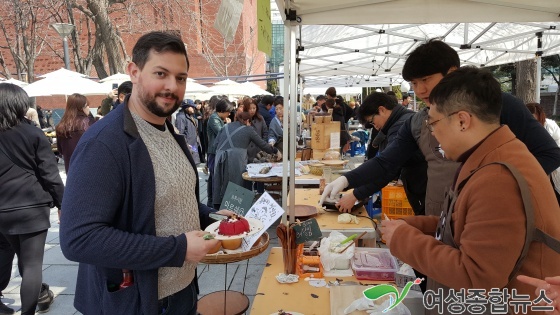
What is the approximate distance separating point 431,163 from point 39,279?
119 inches

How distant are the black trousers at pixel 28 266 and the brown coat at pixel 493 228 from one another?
9.59 feet

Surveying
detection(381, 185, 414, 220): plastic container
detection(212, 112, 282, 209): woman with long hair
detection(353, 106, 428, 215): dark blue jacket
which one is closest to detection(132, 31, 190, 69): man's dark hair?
detection(353, 106, 428, 215): dark blue jacket

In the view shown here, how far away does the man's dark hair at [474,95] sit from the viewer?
117cm

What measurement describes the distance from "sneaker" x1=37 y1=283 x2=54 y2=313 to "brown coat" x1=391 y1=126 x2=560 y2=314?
11.7ft

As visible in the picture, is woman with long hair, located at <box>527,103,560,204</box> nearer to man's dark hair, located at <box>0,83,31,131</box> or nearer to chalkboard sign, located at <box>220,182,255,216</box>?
chalkboard sign, located at <box>220,182,255,216</box>

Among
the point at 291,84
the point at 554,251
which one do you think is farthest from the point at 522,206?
the point at 291,84

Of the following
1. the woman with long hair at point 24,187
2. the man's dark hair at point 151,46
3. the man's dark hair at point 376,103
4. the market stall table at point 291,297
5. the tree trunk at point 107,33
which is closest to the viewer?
the man's dark hair at point 151,46

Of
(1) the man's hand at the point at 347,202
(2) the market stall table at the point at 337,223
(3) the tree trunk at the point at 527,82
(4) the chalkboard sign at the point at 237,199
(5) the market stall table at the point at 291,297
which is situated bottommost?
(5) the market stall table at the point at 291,297

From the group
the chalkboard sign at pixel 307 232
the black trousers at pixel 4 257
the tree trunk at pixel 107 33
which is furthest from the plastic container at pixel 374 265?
the tree trunk at pixel 107 33

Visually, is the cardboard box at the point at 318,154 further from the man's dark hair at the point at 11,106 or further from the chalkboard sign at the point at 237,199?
the man's dark hair at the point at 11,106

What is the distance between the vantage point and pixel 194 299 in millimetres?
1771

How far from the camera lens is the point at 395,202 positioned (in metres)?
3.57

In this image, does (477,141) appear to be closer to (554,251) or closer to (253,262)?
(554,251)

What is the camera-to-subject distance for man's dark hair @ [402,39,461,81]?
1976 mm
